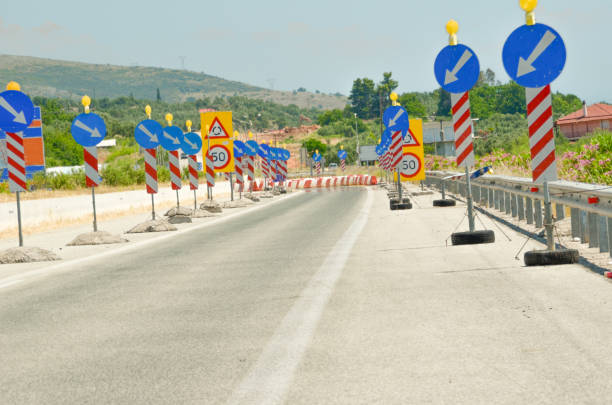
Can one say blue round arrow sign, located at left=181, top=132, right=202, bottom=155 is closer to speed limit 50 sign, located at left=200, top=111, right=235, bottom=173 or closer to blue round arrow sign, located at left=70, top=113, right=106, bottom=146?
speed limit 50 sign, located at left=200, top=111, right=235, bottom=173

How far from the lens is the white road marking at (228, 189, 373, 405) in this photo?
184 inches

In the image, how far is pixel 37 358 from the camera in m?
5.89

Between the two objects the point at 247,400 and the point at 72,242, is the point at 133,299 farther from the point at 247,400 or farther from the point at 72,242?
the point at 72,242

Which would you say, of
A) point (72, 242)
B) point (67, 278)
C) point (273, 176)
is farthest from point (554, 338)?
point (273, 176)

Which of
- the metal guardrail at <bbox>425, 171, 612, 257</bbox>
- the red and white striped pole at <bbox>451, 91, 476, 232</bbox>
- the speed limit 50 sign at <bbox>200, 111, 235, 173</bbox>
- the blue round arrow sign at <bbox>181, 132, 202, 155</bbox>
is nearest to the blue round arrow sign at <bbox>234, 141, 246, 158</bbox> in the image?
the speed limit 50 sign at <bbox>200, 111, 235, 173</bbox>

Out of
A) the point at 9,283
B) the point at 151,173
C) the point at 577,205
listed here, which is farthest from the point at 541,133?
the point at 151,173

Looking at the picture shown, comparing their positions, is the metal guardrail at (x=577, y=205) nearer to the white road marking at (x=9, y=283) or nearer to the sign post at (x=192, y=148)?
the white road marking at (x=9, y=283)

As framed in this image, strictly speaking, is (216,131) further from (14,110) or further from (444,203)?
(14,110)

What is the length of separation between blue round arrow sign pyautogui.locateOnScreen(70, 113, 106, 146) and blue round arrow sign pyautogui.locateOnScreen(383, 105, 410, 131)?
26.1 ft

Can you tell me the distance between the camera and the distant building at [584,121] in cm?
10512

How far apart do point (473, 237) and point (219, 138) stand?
18984mm

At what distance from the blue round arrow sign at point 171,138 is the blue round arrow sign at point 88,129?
24.5 ft

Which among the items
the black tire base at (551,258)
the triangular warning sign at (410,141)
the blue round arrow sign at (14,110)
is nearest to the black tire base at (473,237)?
the black tire base at (551,258)

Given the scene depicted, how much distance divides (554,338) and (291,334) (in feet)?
6.09
